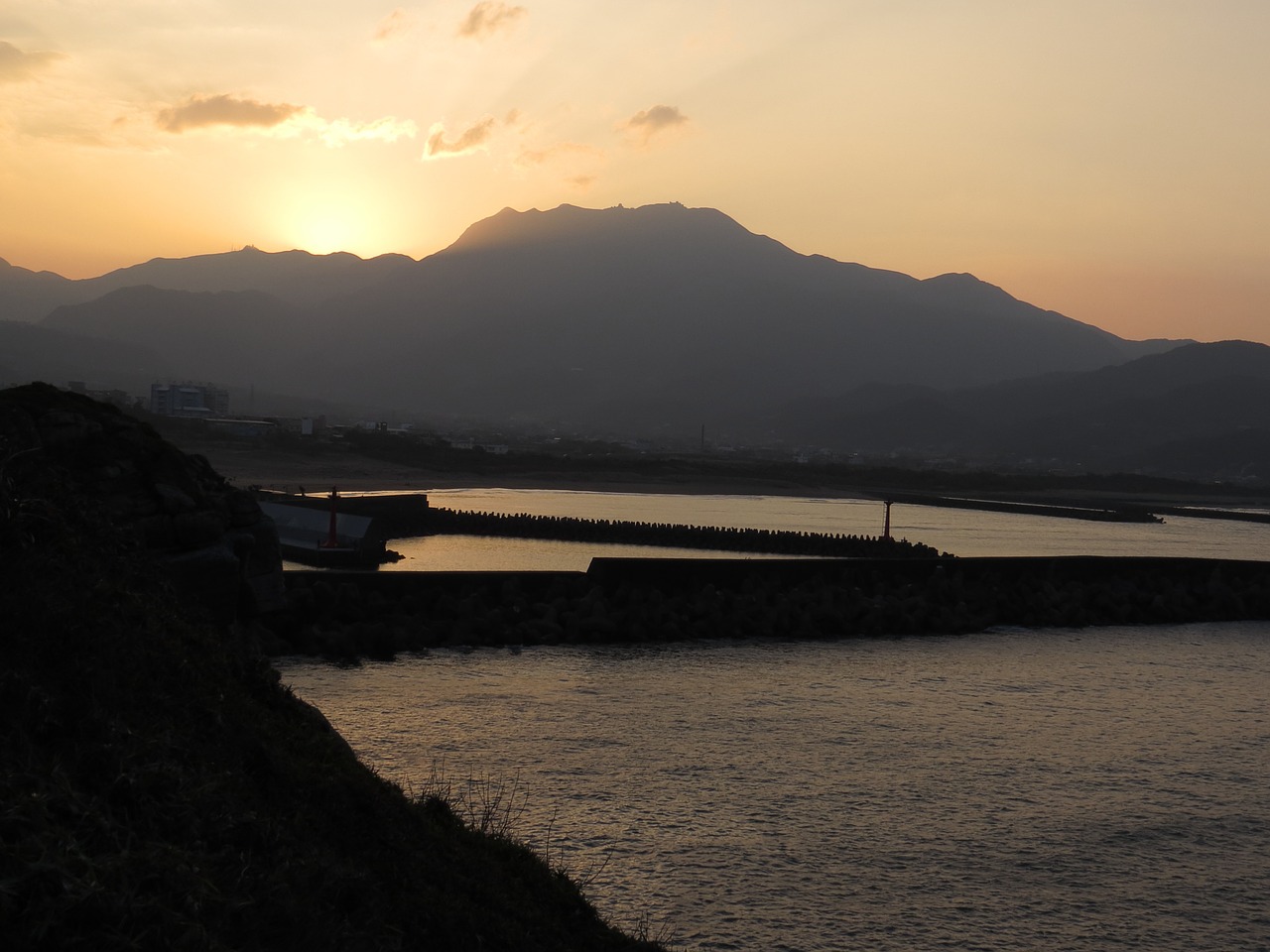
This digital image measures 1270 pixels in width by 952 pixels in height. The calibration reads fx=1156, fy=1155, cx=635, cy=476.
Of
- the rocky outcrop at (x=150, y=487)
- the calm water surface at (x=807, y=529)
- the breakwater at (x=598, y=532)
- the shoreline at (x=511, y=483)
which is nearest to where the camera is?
the rocky outcrop at (x=150, y=487)

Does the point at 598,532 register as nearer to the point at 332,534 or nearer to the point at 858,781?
the point at 332,534

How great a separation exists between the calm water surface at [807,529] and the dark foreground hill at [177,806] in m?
27.8

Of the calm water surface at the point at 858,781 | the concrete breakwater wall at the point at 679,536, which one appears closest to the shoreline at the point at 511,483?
the concrete breakwater wall at the point at 679,536

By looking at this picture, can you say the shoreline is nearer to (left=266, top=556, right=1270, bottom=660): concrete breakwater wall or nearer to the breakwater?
the breakwater

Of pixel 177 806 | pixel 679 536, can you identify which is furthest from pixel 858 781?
pixel 679 536

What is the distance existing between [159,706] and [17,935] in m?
2.05

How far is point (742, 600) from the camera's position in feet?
83.9

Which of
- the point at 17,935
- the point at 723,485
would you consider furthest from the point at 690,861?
the point at 723,485

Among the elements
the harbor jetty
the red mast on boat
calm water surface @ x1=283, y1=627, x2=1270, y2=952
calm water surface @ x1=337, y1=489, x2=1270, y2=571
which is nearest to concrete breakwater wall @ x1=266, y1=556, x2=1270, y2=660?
calm water surface @ x1=283, y1=627, x2=1270, y2=952

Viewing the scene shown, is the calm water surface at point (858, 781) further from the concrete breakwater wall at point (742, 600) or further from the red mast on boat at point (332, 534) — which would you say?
the red mast on boat at point (332, 534)

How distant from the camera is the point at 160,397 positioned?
142625mm

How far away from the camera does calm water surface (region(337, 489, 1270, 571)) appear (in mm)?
40906

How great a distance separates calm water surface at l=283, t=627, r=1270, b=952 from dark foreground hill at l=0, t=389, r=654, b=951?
292 cm

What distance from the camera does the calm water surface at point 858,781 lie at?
33.0 ft
